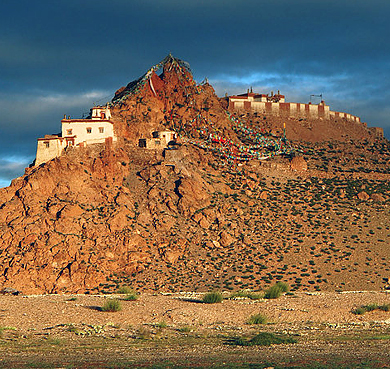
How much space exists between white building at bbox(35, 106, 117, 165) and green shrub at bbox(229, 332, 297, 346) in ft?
141

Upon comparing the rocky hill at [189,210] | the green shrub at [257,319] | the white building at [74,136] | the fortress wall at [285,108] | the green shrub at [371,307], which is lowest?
the green shrub at [257,319]

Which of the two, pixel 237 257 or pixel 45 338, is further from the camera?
pixel 237 257

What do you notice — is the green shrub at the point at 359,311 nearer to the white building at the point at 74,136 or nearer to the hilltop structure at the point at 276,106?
the white building at the point at 74,136

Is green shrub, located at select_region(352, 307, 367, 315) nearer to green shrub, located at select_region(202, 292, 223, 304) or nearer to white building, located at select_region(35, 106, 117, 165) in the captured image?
green shrub, located at select_region(202, 292, 223, 304)

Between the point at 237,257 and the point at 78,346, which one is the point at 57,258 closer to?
the point at 237,257

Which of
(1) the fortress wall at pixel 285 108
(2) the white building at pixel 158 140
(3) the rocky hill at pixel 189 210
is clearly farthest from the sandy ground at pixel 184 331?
(1) the fortress wall at pixel 285 108

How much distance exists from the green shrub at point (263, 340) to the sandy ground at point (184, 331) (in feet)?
1.37

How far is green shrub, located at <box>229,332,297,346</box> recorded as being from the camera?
2291 centimetres

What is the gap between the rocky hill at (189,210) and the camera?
54.5 metres

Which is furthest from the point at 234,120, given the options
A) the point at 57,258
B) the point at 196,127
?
the point at 57,258

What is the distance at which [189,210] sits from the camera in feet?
204

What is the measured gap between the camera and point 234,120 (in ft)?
270

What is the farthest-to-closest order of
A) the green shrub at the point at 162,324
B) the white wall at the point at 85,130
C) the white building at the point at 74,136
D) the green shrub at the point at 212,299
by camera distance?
the white wall at the point at 85,130 → the white building at the point at 74,136 → the green shrub at the point at 212,299 → the green shrub at the point at 162,324

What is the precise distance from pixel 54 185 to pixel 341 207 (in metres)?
31.3
